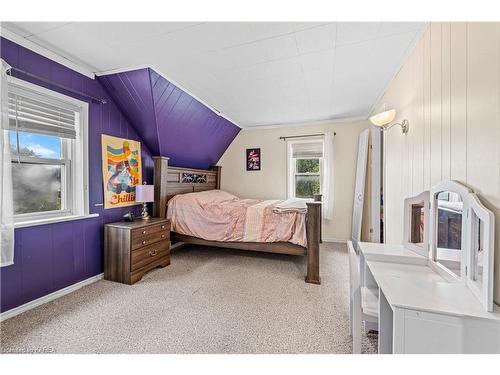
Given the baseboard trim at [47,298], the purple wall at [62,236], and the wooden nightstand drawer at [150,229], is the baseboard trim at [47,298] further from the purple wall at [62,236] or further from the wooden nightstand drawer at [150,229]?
the wooden nightstand drawer at [150,229]

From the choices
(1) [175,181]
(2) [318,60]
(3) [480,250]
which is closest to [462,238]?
(3) [480,250]

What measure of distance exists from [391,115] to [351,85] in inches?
31.7

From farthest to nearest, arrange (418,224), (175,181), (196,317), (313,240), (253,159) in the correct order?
(253,159) → (175,181) → (313,240) → (196,317) → (418,224)

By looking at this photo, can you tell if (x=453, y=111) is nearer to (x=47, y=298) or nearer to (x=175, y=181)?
(x=175, y=181)

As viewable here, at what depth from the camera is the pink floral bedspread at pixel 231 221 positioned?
8.98 ft

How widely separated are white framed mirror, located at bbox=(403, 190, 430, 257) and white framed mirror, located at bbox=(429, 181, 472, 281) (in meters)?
0.06

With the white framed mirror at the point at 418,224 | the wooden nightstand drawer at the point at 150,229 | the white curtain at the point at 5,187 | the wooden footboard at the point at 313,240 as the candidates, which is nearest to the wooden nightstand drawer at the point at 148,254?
the wooden nightstand drawer at the point at 150,229

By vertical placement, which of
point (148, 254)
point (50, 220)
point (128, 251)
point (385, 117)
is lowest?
point (148, 254)

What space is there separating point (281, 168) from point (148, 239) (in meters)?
2.88

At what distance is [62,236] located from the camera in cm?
215

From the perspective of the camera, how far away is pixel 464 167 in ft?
3.70

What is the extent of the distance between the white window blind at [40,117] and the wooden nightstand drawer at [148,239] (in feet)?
4.26
